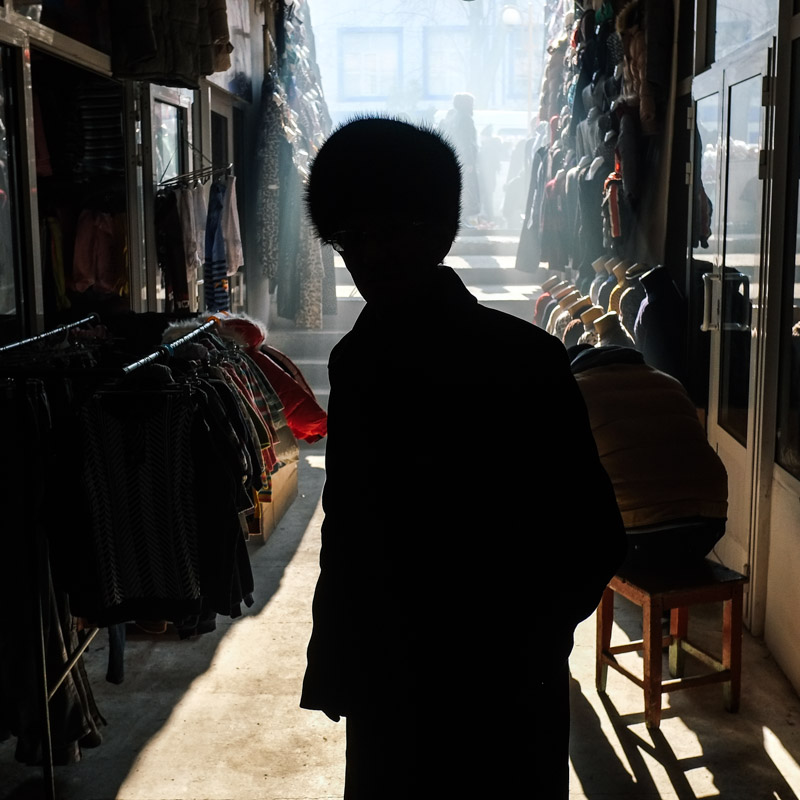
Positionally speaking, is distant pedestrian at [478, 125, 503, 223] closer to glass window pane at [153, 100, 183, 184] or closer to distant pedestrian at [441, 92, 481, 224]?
distant pedestrian at [441, 92, 481, 224]

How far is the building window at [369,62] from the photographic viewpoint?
11453mm

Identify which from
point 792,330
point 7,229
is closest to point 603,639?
point 792,330

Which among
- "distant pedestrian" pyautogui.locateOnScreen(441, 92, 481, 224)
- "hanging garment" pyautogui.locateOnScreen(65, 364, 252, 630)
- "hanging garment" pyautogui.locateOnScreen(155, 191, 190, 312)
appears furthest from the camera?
"distant pedestrian" pyautogui.locateOnScreen(441, 92, 481, 224)

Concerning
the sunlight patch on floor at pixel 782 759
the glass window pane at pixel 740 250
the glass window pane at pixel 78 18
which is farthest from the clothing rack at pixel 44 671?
the glass window pane at pixel 740 250

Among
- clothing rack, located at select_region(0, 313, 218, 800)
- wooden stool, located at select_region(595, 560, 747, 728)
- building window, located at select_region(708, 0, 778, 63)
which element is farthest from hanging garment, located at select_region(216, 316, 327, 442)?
building window, located at select_region(708, 0, 778, 63)

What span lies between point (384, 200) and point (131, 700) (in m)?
2.27

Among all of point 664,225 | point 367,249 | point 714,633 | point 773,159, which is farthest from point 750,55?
point 367,249

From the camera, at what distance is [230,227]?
5828 millimetres

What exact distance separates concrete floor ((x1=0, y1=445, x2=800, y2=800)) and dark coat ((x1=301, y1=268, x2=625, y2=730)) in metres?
1.38

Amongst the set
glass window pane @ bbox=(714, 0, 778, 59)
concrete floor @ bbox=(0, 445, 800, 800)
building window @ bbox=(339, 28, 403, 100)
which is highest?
building window @ bbox=(339, 28, 403, 100)

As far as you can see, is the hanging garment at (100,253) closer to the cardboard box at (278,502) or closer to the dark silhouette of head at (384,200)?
the cardboard box at (278,502)

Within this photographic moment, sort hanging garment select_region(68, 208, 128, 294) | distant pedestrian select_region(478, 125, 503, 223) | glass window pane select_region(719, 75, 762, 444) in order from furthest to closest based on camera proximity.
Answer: distant pedestrian select_region(478, 125, 503, 223) → hanging garment select_region(68, 208, 128, 294) → glass window pane select_region(719, 75, 762, 444)

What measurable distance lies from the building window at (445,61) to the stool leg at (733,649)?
9885 mm

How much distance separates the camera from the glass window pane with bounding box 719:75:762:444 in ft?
12.4
